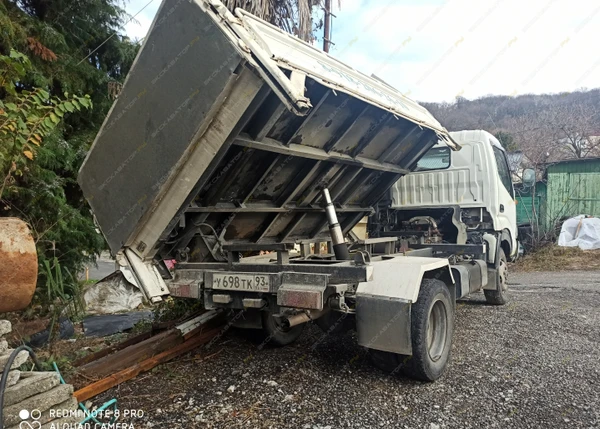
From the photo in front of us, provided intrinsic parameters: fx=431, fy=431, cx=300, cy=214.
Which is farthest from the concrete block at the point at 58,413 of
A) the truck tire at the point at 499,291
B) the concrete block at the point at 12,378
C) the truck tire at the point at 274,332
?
the truck tire at the point at 499,291

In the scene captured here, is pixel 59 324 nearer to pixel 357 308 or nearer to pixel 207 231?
pixel 207 231

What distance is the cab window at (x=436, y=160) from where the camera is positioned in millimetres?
6898

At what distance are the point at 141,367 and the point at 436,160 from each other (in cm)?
534

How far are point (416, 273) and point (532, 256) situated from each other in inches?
476

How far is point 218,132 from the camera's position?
126 inches

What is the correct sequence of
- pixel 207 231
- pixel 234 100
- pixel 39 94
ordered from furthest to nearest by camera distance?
pixel 207 231
pixel 39 94
pixel 234 100

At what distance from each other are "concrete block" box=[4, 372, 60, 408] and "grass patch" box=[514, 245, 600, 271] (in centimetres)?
1299

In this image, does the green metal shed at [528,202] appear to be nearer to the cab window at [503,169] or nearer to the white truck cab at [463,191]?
the cab window at [503,169]

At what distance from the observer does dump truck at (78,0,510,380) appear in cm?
312

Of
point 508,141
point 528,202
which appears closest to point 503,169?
point 528,202

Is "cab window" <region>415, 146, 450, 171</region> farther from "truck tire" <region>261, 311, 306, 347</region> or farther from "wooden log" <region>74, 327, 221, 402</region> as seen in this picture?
"wooden log" <region>74, 327, 221, 402</region>

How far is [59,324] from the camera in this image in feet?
15.4

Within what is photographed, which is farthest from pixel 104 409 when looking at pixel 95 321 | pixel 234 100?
pixel 95 321

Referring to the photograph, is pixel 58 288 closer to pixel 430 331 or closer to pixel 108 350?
pixel 108 350
